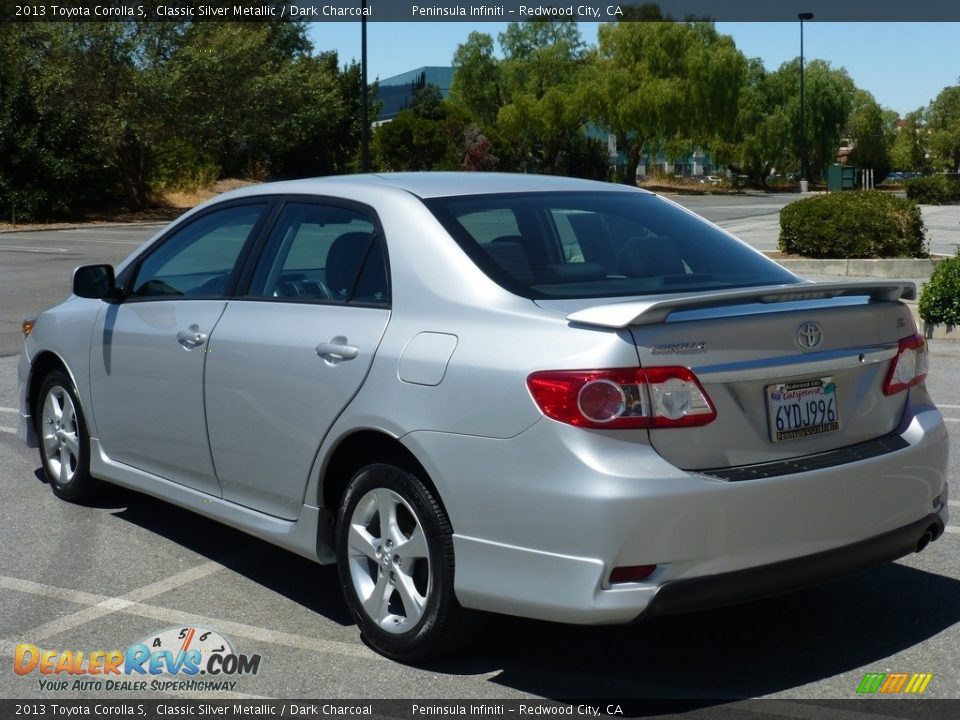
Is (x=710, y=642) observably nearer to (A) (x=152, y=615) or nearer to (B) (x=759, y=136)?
(A) (x=152, y=615)

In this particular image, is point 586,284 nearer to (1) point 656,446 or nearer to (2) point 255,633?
(1) point 656,446

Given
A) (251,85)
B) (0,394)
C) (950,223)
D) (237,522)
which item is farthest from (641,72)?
(237,522)

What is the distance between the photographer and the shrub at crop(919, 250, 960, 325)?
38.8ft

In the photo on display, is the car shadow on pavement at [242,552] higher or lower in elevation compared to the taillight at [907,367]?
lower

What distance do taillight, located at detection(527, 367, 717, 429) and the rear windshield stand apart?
0.50 m

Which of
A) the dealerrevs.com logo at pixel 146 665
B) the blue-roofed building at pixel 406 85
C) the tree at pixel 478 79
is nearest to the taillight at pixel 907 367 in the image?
the dealerrevs.com logo at pixel 146 665

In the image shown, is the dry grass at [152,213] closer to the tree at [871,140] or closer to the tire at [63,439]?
the tire at [63,439]

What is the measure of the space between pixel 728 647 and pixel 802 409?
0.99m

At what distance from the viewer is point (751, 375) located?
3.88m

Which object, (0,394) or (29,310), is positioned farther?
(29,310)

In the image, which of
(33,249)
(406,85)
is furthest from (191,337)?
(406,85)

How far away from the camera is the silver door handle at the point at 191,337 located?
5164mm

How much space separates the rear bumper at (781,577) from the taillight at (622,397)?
0.48 m

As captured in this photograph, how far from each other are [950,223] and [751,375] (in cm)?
3400
